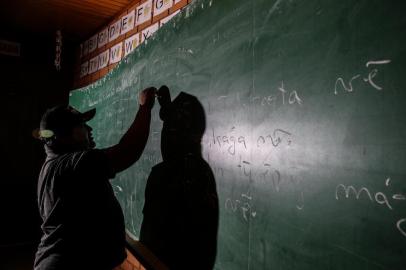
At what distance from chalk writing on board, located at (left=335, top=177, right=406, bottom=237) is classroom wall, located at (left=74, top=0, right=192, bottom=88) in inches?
76.1

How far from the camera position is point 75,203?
63.5 inches

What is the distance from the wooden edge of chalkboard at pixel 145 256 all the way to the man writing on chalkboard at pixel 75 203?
144 mm

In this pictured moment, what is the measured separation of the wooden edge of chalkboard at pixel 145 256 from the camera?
67.9 inches

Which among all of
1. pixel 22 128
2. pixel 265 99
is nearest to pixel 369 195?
pixel 265 99

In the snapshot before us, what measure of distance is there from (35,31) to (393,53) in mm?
5275

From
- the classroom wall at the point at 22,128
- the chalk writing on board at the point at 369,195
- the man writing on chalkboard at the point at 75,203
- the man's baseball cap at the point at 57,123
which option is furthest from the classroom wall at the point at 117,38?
the chalk writing on board at the point at 369,195

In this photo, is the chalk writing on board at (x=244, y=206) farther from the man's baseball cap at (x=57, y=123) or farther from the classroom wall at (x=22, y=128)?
the classroom wall at (x=22, y=128)

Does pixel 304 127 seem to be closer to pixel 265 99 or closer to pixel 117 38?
pixel 265 99

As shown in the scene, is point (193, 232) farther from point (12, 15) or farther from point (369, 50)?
point (12, 15)

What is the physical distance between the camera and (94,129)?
310 cm

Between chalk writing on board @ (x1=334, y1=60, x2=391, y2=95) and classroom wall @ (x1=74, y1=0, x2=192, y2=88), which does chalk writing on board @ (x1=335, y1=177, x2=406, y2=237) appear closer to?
chalk writing on board @ (x1=334, y1=60, x2=391, y2=95)

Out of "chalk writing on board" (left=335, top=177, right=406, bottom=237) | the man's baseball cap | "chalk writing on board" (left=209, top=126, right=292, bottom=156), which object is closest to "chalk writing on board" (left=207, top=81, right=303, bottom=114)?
"chalk writing on board" (left=209, top=126, right=292, bottom=156)

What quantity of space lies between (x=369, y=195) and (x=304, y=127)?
280mm

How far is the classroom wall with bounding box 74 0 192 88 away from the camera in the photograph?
8.68 ft
